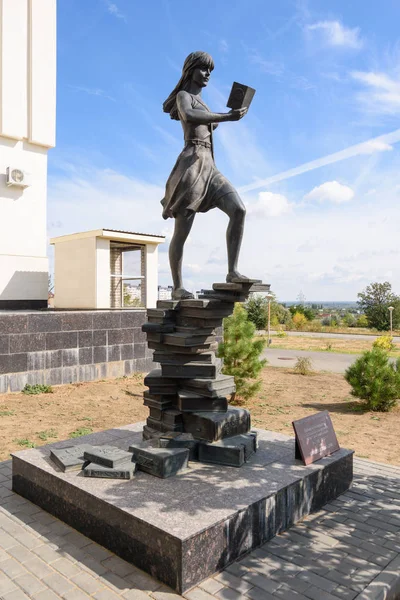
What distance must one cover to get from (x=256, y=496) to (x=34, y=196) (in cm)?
1147

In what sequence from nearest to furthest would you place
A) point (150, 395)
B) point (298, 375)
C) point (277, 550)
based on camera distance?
point (277, 550) → point (150, 395) → point (298, 375)

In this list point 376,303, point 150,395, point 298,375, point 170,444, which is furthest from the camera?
point 376,303

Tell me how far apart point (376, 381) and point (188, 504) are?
6489mm

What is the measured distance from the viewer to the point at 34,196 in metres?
12.8

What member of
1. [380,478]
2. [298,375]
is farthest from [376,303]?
[380,478]

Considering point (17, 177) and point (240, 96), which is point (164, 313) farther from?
point (17, 177)

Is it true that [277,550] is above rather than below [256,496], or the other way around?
below

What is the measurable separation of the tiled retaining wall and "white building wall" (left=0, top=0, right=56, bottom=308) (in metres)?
3.39

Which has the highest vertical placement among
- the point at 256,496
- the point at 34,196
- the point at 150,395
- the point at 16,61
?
the point at 16,61

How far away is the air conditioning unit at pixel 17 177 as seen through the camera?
39.3 ft

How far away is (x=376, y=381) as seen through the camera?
8906 mm

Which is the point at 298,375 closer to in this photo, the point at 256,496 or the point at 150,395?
the point at 150,395

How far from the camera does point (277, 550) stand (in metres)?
A: 3.59

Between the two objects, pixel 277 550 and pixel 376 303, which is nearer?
pixel 277 550
